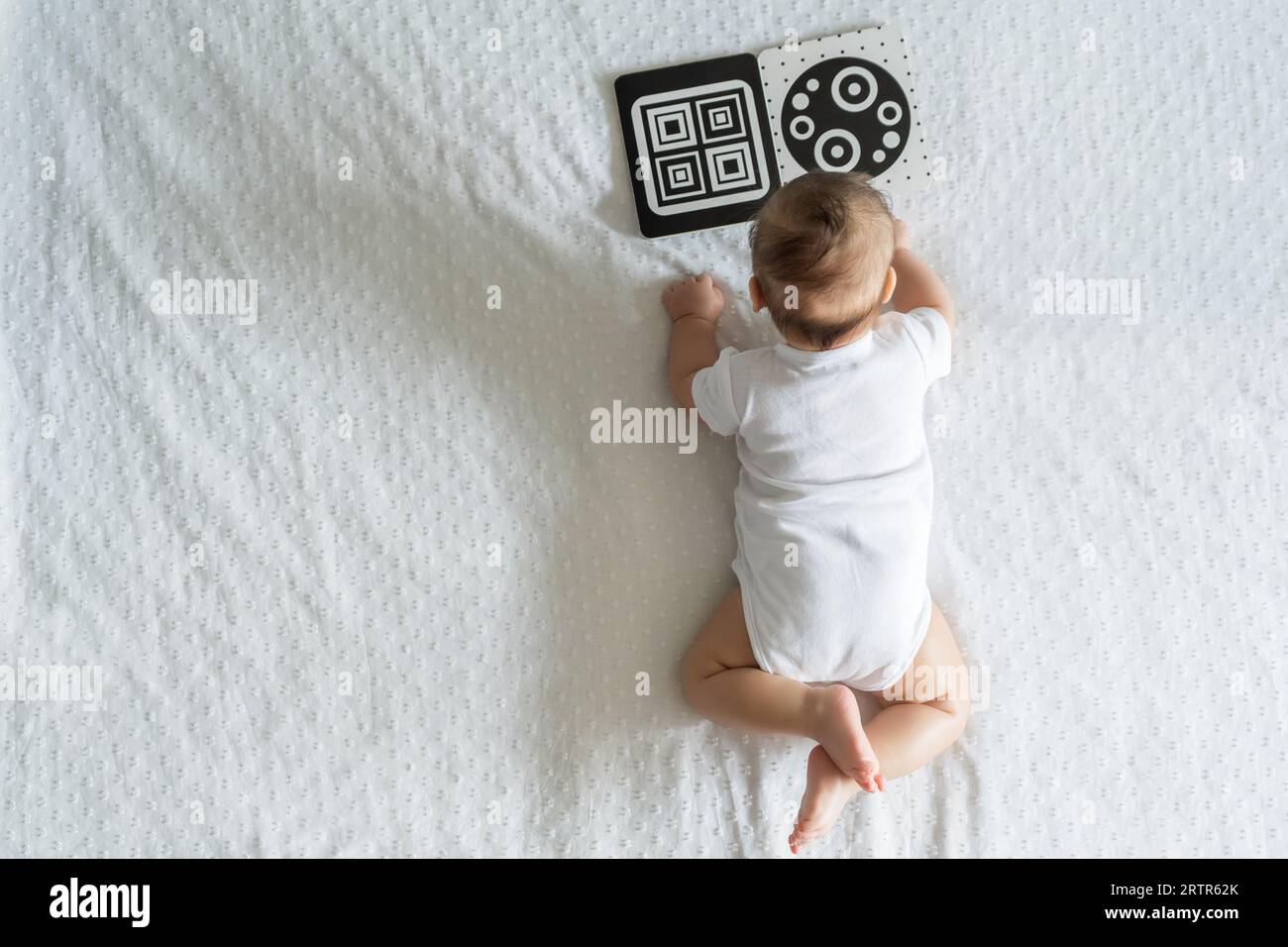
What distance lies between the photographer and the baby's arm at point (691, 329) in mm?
1168

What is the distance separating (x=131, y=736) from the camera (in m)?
1.15

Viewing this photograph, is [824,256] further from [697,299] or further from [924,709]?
[924,709]

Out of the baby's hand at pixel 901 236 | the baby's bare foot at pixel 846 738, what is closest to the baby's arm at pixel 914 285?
the baby's hand at pixel 901 236

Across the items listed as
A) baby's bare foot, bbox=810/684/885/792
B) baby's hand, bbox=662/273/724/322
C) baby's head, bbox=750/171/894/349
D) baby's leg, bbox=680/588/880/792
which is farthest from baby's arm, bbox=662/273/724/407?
baby's bare foot, bbox=810/684/885/792

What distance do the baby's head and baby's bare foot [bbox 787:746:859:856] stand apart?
1.44 feet

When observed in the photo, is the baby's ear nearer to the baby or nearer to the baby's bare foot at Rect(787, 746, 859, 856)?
the baby

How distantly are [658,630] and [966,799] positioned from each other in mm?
401


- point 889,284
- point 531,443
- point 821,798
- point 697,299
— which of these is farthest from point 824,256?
point 821,798

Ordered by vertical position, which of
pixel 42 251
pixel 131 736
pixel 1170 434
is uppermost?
pixel 42 251

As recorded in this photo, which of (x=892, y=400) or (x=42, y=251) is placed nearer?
(x=892, y=400)

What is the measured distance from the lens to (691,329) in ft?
3.86
